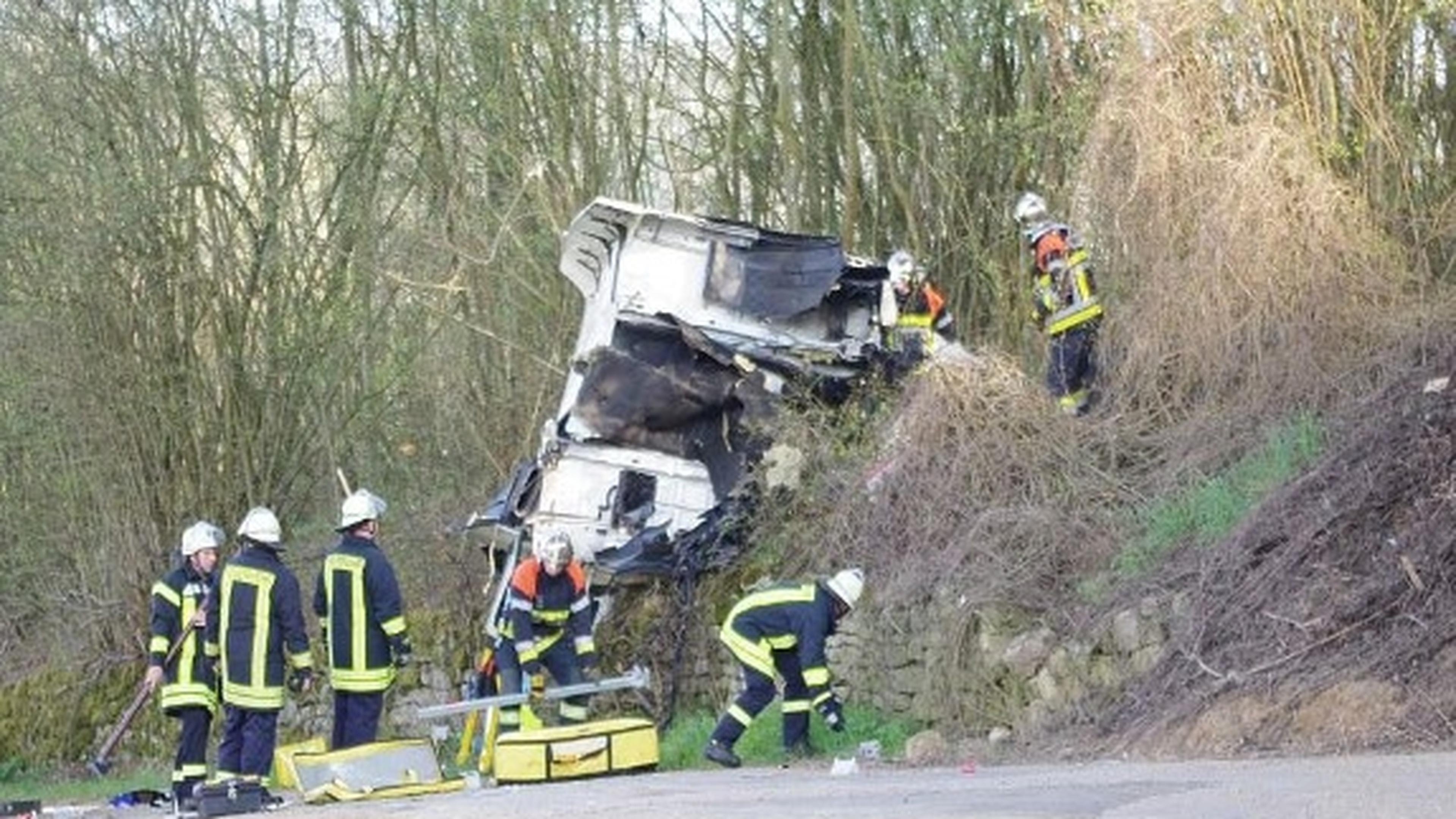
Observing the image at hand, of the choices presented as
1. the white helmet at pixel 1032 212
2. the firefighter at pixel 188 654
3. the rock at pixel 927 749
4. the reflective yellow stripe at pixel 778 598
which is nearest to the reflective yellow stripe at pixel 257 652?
the firefighter at pixel 188 654

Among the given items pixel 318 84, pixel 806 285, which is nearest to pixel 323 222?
pixel 318 84

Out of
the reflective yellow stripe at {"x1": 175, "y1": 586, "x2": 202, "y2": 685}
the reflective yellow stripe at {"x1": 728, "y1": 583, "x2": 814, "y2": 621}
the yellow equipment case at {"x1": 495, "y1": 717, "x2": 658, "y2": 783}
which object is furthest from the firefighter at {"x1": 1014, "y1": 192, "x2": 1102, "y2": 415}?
the reflective yellow stripe at {"x1": 175, "y1": 586, "x2": 202, "y2": 685}

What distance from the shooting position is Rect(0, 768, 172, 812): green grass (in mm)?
21750

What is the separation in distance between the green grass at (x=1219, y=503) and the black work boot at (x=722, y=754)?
2.49 meters

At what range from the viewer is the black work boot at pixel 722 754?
53.1ft

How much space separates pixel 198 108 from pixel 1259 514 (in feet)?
51.6

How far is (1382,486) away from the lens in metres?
14.3

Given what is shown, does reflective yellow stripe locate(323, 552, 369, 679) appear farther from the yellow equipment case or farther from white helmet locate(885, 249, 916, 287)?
white helmet locate(885, 249, 916, 287)

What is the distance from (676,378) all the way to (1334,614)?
7781 millimetres

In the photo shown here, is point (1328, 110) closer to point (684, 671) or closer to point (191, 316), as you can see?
point (684, 671)

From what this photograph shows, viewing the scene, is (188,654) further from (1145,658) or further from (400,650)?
(1145,658)

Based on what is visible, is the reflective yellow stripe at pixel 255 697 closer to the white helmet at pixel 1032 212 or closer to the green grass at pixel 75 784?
the green grass at pixel 75 784

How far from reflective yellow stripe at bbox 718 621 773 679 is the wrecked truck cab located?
408cm

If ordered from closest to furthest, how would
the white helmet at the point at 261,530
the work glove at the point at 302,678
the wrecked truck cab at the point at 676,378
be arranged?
the white helmet at the point at 261,530, the work glove at the point at 302,678, the wrecked truck cab at the point at 676,378
